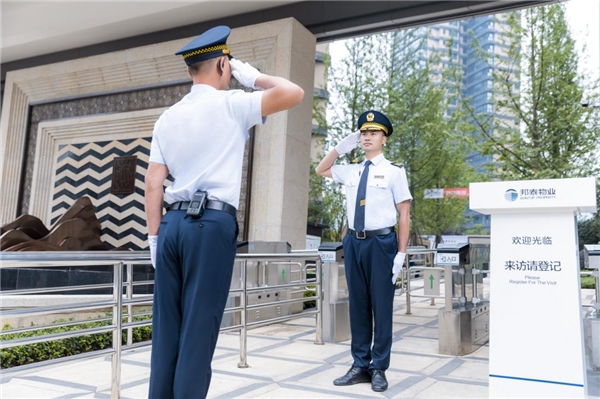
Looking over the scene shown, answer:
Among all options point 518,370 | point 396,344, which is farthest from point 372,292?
point 396,344

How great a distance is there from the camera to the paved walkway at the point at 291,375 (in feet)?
10.6

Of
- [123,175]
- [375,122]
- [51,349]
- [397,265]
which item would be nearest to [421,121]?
[123,175]

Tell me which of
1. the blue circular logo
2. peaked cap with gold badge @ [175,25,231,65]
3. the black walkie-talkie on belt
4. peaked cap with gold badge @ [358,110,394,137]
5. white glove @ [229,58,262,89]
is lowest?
the black walkie-talkie on belt

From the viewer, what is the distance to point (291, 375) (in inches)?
146

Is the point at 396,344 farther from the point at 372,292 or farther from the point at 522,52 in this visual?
the point at 522,52

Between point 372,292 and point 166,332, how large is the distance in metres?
1.85

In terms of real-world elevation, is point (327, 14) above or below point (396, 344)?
above

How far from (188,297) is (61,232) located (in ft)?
26.3

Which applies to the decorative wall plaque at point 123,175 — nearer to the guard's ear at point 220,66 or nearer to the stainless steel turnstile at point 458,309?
the stainless steel turnstile at point 458,309

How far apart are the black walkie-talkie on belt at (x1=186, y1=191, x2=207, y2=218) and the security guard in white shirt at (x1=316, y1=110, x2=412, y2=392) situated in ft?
5.85

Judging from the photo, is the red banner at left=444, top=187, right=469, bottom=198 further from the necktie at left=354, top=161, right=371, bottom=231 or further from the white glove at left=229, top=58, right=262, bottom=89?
the white glove at left=229, top=58, right=262, bottom=89

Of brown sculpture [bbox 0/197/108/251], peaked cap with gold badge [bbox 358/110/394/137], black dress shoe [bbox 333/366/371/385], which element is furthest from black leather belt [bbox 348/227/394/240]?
brown sculpture [bbox 0/197/108/251]

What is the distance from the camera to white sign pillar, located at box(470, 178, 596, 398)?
7.63 ft

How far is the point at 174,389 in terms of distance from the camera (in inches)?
72.8
